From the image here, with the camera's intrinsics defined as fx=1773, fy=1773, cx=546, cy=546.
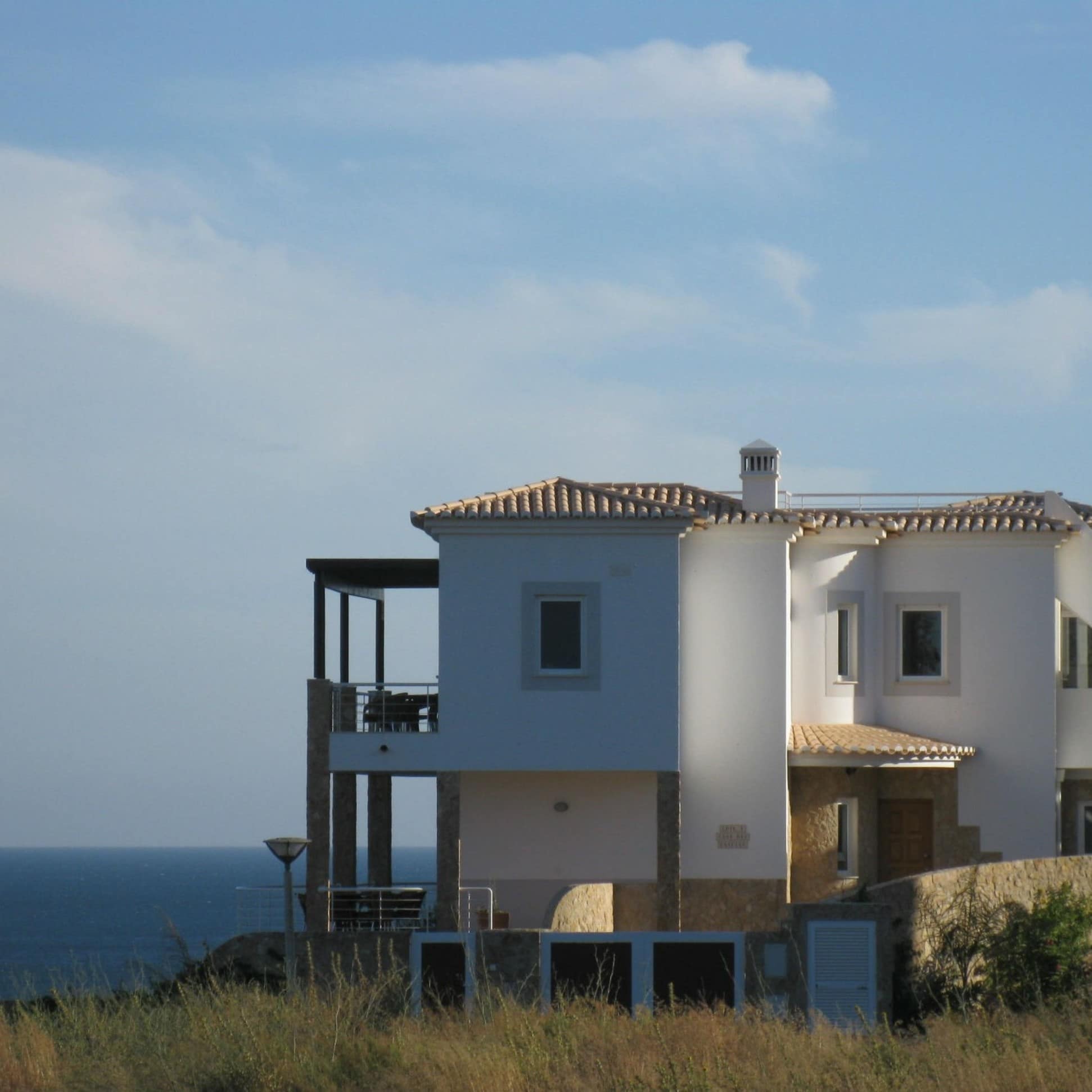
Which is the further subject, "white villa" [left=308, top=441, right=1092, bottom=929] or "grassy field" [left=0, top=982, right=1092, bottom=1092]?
"white villa" [left=308, top=441, right=1092, bottom=929]

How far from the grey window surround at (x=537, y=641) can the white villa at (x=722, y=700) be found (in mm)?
35

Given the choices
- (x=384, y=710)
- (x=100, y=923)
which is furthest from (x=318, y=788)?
(x=100, y=923)

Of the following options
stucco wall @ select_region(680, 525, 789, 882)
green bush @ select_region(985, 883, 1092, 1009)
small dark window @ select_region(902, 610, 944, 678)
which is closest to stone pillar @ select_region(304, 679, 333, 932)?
stucco wall @ select_region(680, 525, 789, 882)

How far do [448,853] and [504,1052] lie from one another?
9964 mm

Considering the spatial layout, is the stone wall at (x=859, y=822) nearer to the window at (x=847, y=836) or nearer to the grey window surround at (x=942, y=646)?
the window at (x=847, y=836)

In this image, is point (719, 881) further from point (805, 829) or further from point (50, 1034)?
point (50, 1034)

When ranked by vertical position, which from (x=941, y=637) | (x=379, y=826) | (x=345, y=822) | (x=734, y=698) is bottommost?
(x=379, y=826)

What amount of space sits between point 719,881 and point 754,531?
17.7 ft

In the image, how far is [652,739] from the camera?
26438 millimetres

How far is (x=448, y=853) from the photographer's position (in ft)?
85.8

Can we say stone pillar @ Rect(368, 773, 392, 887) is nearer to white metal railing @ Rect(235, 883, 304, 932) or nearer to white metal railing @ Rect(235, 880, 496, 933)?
white metal railing @ Rect(235, 880, 496, 933)

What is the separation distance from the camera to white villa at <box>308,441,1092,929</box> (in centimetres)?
2650

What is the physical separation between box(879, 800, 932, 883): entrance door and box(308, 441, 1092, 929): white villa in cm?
3

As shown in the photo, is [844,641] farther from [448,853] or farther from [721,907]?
[448,853]
